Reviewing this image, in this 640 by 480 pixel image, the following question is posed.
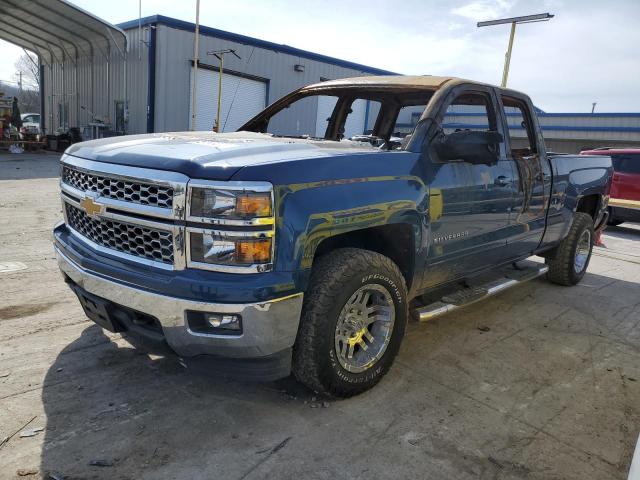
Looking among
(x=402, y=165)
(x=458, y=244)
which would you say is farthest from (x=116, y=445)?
(x=458, y=244)

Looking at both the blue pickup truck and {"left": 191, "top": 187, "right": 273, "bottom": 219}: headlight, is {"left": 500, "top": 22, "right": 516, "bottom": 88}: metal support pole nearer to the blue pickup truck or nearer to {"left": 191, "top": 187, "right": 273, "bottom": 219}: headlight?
the blue pickup truck

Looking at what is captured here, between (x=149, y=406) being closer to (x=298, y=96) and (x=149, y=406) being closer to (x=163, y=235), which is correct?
(x=163, y=235)

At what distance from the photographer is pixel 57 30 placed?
20062 millimetres

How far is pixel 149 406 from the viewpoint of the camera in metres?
2.82

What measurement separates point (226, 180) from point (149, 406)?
1396mm

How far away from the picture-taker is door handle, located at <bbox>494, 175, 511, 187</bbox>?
12.8 feet

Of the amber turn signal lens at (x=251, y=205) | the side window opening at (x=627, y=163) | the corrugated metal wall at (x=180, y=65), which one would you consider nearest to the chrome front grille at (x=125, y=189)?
the amber turn signal lens at (x=251, y=205)

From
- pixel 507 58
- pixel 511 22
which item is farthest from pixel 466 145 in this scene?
pixel 507 58

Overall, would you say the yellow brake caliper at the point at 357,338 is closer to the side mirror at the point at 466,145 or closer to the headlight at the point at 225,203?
the headlight at the point at 225,203

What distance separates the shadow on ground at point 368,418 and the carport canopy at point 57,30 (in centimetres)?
1747

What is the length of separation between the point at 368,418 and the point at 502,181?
2.15m

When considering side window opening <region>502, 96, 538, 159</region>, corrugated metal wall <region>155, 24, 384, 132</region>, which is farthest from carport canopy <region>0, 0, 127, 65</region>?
side window opening <region>502, 96, 538, 159</region>

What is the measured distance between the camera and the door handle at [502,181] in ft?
12.8

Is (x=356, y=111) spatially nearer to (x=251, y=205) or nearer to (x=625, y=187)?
(x=251, y=205)
